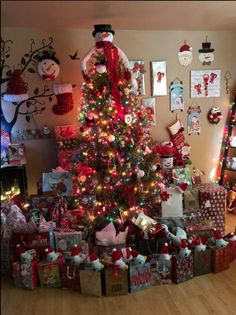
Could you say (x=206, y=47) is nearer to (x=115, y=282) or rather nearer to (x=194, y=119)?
(x=194, y=119)

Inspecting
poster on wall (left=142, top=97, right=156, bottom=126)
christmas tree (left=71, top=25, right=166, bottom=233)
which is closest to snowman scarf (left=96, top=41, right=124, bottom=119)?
christmas tree (left=71, top=25, right=166, bottom=233)

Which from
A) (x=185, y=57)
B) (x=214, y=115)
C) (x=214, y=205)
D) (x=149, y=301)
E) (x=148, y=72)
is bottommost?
(x=149, y=301)

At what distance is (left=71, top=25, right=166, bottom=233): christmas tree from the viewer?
2.38m

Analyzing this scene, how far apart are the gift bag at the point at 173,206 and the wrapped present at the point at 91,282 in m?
0.84

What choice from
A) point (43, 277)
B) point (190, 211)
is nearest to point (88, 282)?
point (43, 277)

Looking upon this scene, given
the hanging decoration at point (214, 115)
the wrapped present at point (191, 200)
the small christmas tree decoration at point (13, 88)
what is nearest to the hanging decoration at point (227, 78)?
the hanging decoration at point (214, 115)

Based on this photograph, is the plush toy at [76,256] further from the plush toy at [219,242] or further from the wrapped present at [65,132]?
the wrapped present at [65,132]

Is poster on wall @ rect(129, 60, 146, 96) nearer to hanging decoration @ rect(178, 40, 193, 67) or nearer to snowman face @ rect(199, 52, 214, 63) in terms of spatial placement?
hanging decoration @ rect(178, 40, 193, 67)

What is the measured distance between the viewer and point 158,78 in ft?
10.1

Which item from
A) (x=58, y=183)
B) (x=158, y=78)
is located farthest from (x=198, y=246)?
(x=158, y=78)

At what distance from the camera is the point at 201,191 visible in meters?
2.73

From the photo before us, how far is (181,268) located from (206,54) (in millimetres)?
2123

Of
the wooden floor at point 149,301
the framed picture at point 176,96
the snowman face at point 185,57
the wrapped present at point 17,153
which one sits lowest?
the wooden floor at point 149,301

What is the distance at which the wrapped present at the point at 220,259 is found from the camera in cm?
214
